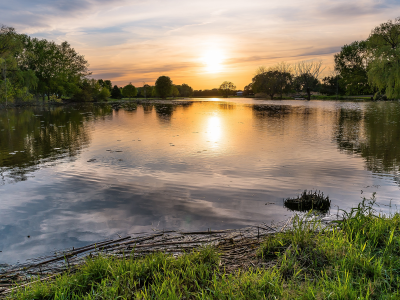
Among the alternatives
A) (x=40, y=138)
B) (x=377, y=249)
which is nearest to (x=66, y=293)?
(x=377, y=249)

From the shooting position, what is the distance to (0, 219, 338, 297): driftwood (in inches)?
160

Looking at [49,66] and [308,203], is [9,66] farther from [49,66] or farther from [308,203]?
[308,203]

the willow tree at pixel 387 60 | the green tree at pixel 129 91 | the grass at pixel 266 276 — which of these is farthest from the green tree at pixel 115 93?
the grass at pixel 266 276

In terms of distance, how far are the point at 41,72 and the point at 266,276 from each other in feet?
310

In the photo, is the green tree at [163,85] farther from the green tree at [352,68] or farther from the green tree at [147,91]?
the green tree at [352,68]

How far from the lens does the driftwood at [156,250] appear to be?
4063mm

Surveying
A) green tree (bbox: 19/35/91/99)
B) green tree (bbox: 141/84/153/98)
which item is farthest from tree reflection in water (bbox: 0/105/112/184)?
green tree (bbox: 141/84/153/98)

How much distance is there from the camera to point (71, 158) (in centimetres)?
1230

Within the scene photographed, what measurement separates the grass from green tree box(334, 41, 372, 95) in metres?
110

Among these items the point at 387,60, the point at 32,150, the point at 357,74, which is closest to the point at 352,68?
the point at 357,74

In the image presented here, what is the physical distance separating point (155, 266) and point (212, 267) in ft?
2.72

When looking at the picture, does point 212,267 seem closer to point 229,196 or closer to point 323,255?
point 323,255

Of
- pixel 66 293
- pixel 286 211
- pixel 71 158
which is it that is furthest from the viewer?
pixel 71 158

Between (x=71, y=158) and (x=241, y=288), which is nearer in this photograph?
(x=241, y=288)
